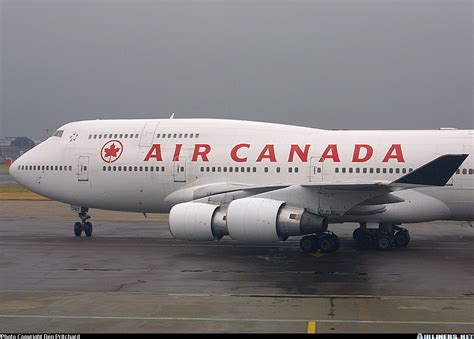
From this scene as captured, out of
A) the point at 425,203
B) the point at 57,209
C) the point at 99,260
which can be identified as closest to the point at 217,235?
the point at 99,260

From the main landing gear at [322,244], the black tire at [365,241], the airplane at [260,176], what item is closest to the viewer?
the airplane at [260,176]

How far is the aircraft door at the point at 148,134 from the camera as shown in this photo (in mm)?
25109

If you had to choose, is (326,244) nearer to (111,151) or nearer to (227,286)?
(227,286)

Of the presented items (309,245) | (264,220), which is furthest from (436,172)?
(264,220)

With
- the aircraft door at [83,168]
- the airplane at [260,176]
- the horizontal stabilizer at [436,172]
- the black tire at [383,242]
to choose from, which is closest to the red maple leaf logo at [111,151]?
the airplane at [260,176]

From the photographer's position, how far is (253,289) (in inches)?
600

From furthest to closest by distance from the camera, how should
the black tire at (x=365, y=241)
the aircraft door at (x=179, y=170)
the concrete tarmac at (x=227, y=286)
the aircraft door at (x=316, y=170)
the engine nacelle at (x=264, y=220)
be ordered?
the aircraft door at (x=179, y=170), the aircraft door at (x=316, y=170), the black tire at (x=365, y=241), the engine nacelle at (x=264, y=220), the concrete tarmac at (x=227, y=286)

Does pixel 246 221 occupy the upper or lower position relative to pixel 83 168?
lower

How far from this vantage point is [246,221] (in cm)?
1981

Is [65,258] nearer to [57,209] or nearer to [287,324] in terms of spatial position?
[287,324]

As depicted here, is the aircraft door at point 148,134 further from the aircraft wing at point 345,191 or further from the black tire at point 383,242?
the black tire at point 383,242

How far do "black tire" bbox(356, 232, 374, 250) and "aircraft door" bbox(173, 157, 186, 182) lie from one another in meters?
6.59

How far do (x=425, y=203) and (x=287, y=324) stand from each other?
1166 cm

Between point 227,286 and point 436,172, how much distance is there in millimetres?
7488
